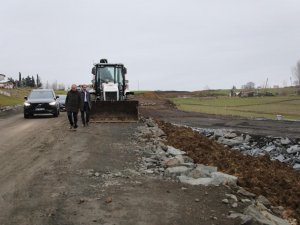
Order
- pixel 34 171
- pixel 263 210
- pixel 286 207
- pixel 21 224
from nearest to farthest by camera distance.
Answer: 1. pixel 21 224
2. pixel 263 210
3. pixel 286 207
4. pixel 34 171

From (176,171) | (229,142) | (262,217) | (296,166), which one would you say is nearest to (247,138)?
(229,142)

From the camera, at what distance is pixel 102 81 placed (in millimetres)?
30094

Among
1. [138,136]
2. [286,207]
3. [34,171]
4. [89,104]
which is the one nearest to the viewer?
[286,207]

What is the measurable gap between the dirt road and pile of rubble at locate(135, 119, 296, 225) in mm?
267

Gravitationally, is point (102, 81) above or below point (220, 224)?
above

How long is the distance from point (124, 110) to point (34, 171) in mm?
15236

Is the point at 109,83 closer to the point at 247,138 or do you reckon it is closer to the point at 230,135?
the point at 230,135

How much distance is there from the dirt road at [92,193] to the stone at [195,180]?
0.89 feet

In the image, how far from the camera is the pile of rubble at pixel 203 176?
827 centimetres

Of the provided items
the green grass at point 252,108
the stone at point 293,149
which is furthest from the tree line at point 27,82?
the stone at point 293,149

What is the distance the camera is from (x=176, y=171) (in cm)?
1128

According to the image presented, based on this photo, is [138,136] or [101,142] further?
[138,136]

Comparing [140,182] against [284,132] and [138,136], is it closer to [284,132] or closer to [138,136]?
[138,136]

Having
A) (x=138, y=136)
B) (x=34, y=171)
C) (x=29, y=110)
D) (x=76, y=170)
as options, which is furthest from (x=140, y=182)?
(x=29, y=110)
